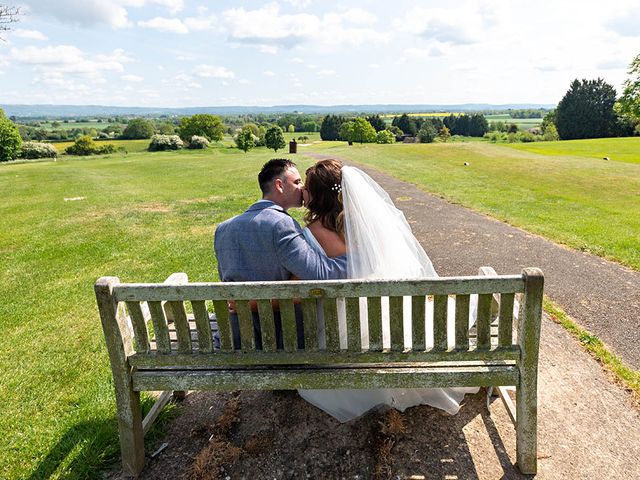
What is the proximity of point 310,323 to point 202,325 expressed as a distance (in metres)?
0.74

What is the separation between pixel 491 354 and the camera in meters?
2.97

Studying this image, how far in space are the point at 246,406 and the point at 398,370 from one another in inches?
64.3

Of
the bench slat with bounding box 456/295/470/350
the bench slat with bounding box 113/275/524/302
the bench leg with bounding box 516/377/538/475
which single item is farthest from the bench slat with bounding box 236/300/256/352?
the bench leg with bounding box 516/377/538/475

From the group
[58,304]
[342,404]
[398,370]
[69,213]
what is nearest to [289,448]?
[342,404]

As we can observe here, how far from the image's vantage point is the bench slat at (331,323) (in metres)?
2.90

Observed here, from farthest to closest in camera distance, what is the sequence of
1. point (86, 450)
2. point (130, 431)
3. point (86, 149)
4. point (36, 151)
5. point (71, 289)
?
point (86, 149) < point (36, 151) < point (71, 289) < point (86, 450) < point (130, 431)

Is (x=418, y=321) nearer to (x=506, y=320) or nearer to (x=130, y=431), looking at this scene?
(x=506, y=320)

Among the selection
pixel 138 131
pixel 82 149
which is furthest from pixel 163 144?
pixel 138 131

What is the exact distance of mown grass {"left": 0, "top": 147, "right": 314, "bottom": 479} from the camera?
11.8 feet

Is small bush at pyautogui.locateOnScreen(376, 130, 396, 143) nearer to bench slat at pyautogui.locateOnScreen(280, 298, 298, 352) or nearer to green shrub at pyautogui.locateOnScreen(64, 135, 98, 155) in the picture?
green shrub at pyautogui.locateOnScreen(64, 135, 98, 155)

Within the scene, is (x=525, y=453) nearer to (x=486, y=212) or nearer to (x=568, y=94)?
(x=486, y=212)

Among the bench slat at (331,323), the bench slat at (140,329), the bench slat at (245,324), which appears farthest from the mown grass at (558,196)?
the bench slat at (140,329)

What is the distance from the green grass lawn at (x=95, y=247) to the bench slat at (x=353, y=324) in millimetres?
2084

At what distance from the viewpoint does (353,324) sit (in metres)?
2.95
